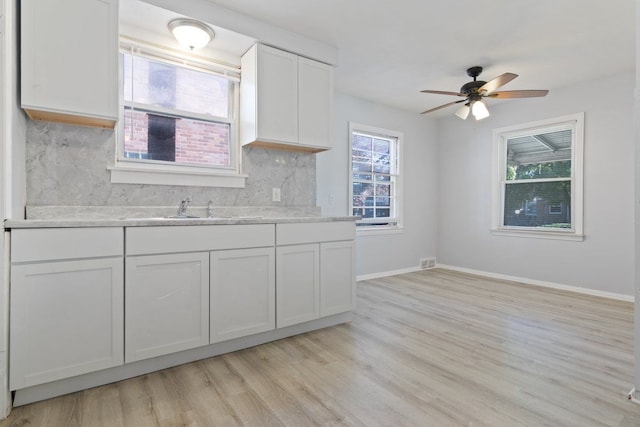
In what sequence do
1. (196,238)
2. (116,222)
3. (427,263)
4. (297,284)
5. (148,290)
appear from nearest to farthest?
(116,222) < (148,290) < (196,238) < (297,284) < (427,263)

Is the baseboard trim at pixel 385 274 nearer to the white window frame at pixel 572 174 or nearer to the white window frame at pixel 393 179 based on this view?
the white window frame at pixel 393 179

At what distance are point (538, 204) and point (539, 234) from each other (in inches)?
16.1

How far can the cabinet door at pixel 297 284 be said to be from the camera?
8.11 feet

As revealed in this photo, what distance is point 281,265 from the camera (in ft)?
8.13

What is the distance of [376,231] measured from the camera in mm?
4746

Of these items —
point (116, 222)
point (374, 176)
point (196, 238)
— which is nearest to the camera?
point (116, 222)

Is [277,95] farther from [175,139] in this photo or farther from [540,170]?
[540,170]

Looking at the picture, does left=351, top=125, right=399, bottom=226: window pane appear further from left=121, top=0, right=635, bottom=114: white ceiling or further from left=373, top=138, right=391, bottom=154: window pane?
left=121, top=0, right=635, bottom=114: white ceiling

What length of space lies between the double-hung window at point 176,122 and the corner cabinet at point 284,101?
0.21m

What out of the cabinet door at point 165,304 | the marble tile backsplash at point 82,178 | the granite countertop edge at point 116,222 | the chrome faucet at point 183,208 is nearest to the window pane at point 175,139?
the marble tile backsplash at point 82,178

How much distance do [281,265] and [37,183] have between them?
66.1 inches

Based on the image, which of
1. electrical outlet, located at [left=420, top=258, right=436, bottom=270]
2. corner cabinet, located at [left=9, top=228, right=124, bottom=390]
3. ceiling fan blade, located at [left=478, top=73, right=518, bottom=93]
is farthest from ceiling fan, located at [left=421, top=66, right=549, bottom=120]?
corner cabinet, located at [left=9, top=228, right=124, bottom=390]

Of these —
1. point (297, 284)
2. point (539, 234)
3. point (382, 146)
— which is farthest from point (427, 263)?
point (297, 284)

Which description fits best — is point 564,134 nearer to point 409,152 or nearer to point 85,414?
point 409,152
